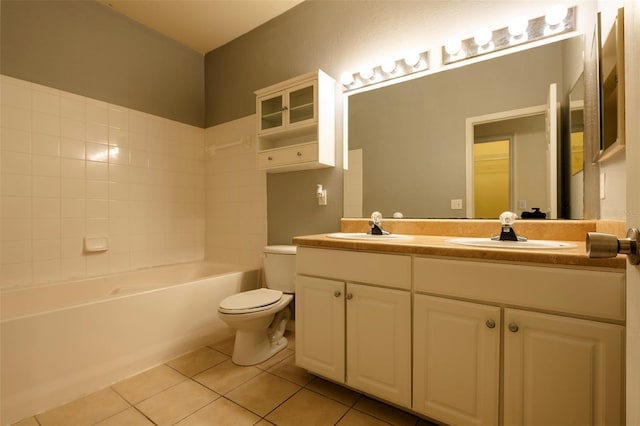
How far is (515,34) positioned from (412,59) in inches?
20.4

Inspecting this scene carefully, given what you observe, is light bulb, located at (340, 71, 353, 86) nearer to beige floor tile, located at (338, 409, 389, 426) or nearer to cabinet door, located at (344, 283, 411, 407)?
cabinet door, located at (344, 283, 411, 407)

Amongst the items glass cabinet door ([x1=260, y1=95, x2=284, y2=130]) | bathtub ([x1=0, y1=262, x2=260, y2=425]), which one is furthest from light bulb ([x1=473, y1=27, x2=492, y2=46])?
bathtub ([x1=0, y1=262, x2=260, y2=425])

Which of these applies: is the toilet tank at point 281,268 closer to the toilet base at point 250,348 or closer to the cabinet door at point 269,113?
the toilet base at point 250,348

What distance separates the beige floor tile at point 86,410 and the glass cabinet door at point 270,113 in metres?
1.90

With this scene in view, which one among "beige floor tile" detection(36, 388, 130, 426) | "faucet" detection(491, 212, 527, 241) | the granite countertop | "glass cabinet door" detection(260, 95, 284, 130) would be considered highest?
"glass cabinet door" detection(260, 95, 284, 130)

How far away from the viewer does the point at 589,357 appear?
90cm

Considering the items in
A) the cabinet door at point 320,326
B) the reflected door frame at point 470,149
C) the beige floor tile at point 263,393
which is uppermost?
the reflected door frame at point 470,149

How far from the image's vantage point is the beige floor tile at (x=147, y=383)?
1527 millimetres

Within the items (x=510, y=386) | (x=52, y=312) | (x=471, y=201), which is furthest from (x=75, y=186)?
(x=510, y=386)

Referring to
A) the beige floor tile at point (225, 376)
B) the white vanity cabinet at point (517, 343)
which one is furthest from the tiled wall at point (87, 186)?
the white vanity cabinet at point (517, 343)

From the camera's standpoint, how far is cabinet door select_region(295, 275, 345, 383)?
1439mm

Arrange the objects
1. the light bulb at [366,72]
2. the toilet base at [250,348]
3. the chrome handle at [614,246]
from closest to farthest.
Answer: the chrome handle at [614,246]
the toilet base at [250,348]
the light bulb at [366,72]

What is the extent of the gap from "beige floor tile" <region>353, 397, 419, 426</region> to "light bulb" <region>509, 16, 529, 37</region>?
194 cm

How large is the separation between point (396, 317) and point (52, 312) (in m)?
1.68
